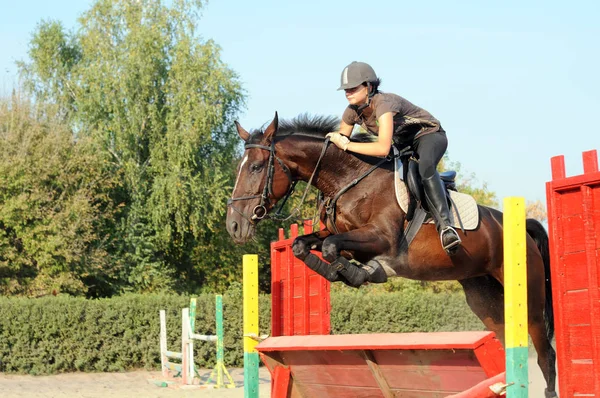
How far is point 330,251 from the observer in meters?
4.71

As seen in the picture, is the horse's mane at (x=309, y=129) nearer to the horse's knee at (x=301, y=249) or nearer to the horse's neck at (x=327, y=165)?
the horse's neck at (x=327, y=165)

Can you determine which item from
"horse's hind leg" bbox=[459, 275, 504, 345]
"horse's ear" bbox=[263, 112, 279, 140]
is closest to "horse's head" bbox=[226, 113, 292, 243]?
"horse's ear" bbox=[263, 112, 279, 140]

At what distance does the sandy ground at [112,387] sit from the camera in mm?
10961

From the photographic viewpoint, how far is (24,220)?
794 inches

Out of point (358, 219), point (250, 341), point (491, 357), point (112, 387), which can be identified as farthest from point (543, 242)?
point (112, 387)

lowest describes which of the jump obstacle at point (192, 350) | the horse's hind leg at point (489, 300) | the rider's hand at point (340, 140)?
the jump obstacle at point (192, 350)

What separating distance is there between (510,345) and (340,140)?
2.41m

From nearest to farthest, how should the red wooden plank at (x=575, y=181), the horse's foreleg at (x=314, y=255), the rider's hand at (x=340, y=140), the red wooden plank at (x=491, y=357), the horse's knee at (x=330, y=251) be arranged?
1. the red wooden plank at (x=491, y=357)
2. the red wooden plank at (x=575, y=181)
3. the horse's knee at (x=330, y=251)
4. the horse's foreleg at (x=314, y=255)
5. the rider's hand at (x=340, y=140)

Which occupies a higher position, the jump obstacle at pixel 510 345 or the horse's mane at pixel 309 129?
the horse's mane at pixel 309 129

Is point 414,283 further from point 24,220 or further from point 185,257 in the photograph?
point 24,220

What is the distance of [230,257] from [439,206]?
2123cm

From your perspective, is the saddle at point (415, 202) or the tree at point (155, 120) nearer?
Result: the saddle at point (415, 202)

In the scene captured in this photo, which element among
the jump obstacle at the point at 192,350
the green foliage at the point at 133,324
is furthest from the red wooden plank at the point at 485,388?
the green foliage at the point at 133,324

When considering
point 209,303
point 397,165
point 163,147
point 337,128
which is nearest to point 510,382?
point 397,165
